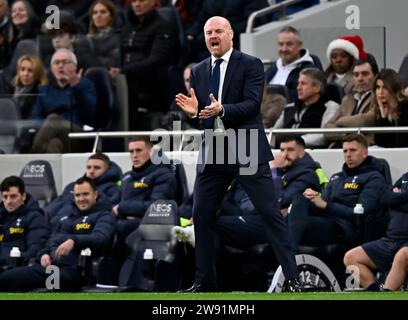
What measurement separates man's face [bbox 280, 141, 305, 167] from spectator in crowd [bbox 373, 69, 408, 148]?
2.57 feet

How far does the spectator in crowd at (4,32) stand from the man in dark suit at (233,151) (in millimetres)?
6240

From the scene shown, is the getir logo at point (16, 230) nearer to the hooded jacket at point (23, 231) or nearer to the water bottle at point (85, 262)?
the hooded jacket at point (23, 231)

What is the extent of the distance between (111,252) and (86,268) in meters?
0.27

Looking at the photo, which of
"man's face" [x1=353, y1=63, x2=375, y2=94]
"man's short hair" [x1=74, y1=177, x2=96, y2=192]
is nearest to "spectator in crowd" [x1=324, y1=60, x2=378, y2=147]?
"man's face" [x1=353, y1=63, x2=375, y2=94]

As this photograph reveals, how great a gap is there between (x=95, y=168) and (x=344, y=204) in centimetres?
238

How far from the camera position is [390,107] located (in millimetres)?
13422

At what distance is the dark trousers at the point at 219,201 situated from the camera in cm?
1098

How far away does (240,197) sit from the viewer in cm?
1322

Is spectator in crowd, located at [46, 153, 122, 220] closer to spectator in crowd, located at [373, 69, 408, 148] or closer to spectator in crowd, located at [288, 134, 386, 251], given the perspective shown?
spectator in crowd, located at [288, 134, 386, 251]

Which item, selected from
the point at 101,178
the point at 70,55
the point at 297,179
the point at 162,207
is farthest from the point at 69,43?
the point at 297,179

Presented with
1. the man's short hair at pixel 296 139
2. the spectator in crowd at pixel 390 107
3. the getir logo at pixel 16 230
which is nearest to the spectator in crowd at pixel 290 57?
the spectator in crowd at pixel 390 107
